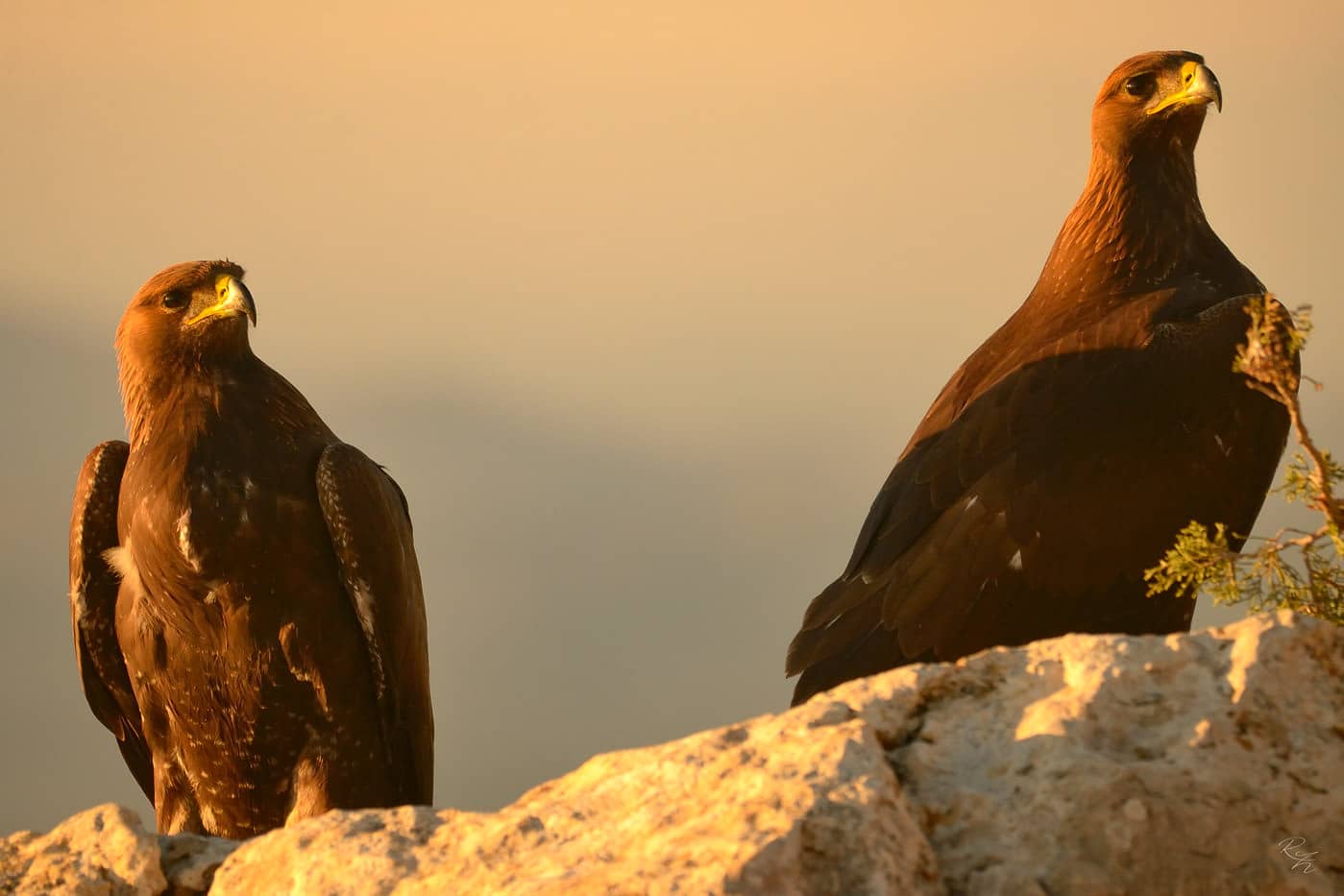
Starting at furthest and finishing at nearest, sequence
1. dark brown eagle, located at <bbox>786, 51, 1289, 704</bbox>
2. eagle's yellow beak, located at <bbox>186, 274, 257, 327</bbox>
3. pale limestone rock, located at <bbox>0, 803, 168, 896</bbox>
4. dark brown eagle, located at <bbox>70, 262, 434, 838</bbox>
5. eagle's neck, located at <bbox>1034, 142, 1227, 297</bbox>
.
→ eagle's yellow beak, located at <bbox>186, 274, 257, 327</bbox> < eagle's neck, located at <bbox>1034, 142, 1227, 297</bbox> < dark brown eagle, located at <bbox>70, 262, 434, 838</bbox> < dark brown eagle, located at <bbox>786, 51, 1289, 704</bbox> < pale limestone rock, located at <bbox>0, 803, 168, 896</bbox>

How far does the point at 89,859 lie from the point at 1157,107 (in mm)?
6003

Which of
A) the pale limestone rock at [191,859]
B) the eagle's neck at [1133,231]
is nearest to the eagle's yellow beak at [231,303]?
the eagle's neck at [1133,231]

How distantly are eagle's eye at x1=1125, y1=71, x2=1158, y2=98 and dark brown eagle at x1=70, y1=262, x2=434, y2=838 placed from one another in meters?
3.80

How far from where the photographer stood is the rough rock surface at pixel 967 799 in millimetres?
3223

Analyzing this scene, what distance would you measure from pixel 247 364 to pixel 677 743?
5.16 meters

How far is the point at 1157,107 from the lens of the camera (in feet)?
27.5

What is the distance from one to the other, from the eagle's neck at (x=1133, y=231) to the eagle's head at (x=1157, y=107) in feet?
0.14

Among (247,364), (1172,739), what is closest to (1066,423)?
(247,364)

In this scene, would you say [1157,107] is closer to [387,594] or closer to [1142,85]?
[1142,85]

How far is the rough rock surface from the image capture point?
322 cm

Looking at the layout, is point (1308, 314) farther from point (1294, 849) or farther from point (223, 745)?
point (223, 745)

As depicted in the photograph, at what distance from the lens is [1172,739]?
137 inches

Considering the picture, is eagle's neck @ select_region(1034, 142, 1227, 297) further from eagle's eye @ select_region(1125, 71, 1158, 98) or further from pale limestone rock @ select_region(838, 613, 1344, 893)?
pale limestone rock @ select_region(838, 613, 1344, 893)

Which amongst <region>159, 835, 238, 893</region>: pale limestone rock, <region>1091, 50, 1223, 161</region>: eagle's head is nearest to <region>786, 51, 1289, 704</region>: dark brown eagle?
<region>1091, 50, 1223, 161</region>: eagle's head
